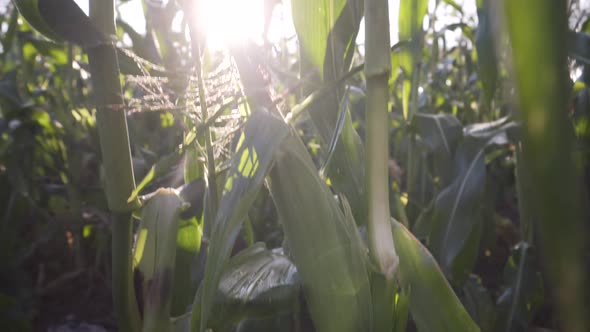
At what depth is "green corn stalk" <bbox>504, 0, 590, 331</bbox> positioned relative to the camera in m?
0.13

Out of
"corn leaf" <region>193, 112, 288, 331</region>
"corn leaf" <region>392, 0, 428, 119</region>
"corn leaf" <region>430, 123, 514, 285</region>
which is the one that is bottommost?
"corn leaf" <region>430, 123, 514, 285</region>

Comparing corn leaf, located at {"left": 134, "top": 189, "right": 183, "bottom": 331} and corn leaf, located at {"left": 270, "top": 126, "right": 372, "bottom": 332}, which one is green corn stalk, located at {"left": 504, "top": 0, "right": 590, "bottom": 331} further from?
corn leaf, located at {"left": 134, "top": 189, "right": 183, "bottom": 331}

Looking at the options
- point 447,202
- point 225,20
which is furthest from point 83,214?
point 225,20

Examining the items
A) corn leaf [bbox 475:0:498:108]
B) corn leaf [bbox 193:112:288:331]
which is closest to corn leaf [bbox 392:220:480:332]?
corn leaf [bbox 193:112:288:331]

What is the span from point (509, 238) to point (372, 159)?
5.44 feet

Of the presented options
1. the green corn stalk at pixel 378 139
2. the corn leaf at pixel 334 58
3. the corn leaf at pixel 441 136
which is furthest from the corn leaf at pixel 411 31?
the green corn stalk at pixel 378 139

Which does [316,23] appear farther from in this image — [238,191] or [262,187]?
[262,187]

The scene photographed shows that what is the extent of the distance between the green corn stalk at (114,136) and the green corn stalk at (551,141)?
0.43 m

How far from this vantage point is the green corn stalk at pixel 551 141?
127 mm

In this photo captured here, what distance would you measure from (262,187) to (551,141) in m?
0.87

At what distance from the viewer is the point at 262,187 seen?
993mm

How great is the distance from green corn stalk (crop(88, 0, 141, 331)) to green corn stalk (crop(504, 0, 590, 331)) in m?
0.43

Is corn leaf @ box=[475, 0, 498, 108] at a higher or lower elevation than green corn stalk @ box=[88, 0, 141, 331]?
higher

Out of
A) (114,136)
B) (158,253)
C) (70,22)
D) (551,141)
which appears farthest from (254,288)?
(551,141)
